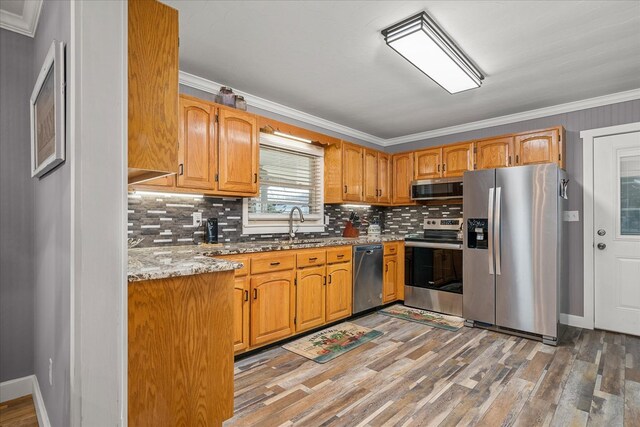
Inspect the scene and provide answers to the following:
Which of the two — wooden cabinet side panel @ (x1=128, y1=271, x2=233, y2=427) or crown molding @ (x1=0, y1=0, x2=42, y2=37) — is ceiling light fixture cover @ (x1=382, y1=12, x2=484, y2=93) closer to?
wooden cabinet side panel @ (x1=128, y1=271, x2=233, y2=427)

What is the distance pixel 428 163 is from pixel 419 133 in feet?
2.00

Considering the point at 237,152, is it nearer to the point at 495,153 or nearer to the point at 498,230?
the point at 498,230

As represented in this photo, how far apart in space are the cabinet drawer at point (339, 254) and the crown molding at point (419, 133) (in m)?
1.69

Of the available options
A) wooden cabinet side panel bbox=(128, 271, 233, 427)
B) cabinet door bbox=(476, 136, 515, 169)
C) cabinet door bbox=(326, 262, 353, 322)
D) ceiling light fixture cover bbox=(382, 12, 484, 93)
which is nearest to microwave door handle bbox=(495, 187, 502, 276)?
cabinet door bbox=(476, 136, 515, 169)

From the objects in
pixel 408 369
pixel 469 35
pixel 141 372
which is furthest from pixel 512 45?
pixel 141 372

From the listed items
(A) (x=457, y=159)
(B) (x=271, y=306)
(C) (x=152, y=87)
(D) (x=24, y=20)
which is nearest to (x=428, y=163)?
(A) (x=457, y=159)

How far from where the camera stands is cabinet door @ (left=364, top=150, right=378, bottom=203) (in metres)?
4.53

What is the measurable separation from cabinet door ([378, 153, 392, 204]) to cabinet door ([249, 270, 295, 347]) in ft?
7.46

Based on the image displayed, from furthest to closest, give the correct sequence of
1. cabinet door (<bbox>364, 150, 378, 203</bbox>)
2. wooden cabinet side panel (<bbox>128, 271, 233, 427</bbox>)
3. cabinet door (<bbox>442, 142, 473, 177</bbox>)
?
1. cabinet door (<bbox>364, 150, 378, 203</bbox>)
2. cabinet door (<bbox>442, 142, 473, 177</bbox>)
3. wooden cabinet side panel (<bbox>128, 271, 233, 427</bbox>)

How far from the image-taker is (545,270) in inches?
123

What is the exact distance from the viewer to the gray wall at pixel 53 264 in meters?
1.34

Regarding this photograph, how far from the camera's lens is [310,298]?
3229mm

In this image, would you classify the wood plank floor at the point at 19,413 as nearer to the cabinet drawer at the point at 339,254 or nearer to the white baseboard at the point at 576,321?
the cabinet drawer at the point at 339,254

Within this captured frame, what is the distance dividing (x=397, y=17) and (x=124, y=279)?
6.99 ft
